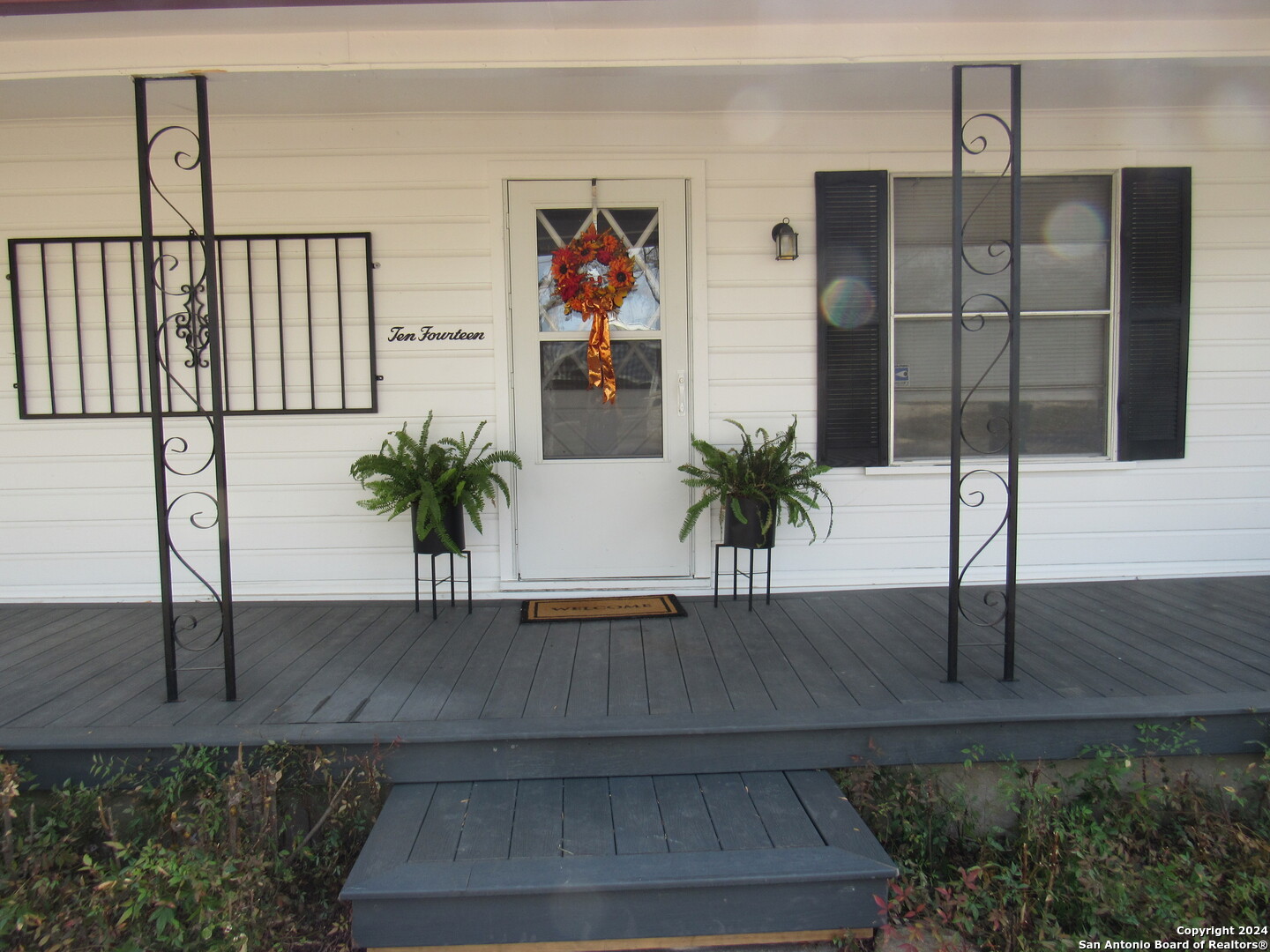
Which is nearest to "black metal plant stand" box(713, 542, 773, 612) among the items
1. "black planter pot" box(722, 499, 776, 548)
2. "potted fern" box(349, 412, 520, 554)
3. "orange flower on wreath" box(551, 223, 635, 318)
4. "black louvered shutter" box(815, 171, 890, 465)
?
"black planter pot" box(722, 499, 776, 548)

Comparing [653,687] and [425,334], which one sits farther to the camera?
[425,334]

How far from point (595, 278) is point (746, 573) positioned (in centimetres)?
158

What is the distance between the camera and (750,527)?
3.55 m

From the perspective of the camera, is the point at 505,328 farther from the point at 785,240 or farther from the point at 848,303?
the point at 848,303

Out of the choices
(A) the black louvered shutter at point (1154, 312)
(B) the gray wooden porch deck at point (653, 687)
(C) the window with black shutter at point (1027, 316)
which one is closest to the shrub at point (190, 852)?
(B) the gray wooden porch deck at point (653, 687)

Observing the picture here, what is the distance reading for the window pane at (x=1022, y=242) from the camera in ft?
12.9

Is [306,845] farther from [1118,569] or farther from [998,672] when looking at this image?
[1118,569]

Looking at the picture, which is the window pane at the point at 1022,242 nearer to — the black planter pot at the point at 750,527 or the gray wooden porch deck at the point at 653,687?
the black planter pot at the point at 750,527

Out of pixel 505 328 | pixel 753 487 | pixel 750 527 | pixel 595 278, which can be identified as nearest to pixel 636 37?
pixel 595 278

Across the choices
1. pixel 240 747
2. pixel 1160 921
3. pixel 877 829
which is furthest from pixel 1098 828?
pixel 240 747

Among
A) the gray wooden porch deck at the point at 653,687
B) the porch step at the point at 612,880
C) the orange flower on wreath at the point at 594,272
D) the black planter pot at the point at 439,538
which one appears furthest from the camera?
the orange flower on wreath at the point at 594,272

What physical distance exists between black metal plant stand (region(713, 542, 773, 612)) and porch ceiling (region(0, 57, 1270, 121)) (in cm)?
202

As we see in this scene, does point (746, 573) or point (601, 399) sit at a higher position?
point (601, 399)

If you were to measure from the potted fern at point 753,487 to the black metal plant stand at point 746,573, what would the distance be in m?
0.10
